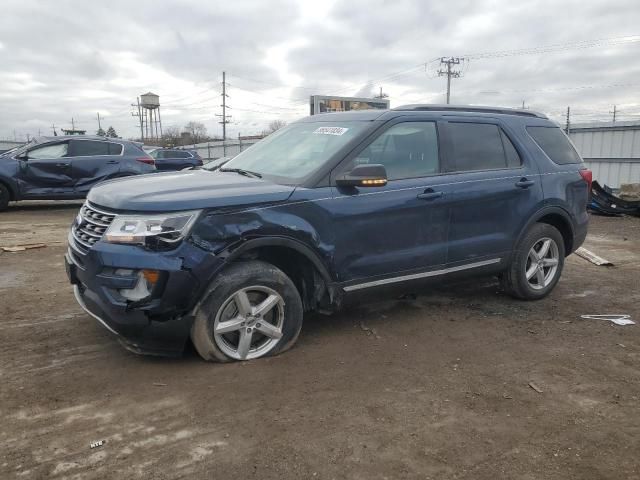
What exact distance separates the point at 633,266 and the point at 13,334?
7.47 m

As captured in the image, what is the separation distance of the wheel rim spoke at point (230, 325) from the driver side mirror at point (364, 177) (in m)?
1.23

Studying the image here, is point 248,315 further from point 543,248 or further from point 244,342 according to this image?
point 543,248

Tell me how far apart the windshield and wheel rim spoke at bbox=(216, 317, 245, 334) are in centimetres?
110

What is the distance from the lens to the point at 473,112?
16.8 ft

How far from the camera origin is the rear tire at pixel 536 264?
17.2 ft

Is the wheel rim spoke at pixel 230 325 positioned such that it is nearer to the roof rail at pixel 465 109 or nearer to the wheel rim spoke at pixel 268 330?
the wheel rim spoke at pixel 268 330

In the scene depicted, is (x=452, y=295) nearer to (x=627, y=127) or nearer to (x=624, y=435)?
(x=624, y=435)

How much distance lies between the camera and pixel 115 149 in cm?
1269

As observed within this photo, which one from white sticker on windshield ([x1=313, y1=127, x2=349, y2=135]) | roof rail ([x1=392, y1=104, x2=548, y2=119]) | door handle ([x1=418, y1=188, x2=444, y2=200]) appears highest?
roof rail ([x1=392, y1=104, x2=548, y2=119])

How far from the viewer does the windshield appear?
4.19 metres

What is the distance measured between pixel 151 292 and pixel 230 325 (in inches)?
23.3

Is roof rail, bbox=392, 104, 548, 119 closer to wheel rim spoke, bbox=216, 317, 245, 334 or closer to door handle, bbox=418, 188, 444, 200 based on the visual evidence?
door handle, bbox=418, 188, 444, 200

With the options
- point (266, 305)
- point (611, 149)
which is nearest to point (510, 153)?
point (266, 305)

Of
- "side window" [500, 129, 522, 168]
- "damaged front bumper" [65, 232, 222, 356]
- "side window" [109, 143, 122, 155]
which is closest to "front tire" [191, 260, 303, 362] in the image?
"damaged front bumper" [65, 232, 222, 356]
